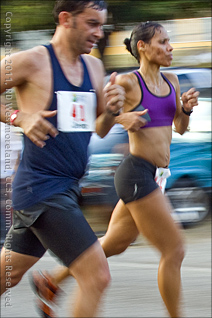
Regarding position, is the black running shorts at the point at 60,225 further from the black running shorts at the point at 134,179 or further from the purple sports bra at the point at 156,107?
the purple sports bra at the point at 156,107

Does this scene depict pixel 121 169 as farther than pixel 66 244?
Yes

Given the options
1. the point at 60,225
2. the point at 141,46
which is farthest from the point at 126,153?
the point at 60,225

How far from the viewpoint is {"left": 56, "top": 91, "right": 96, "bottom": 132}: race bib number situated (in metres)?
3.36

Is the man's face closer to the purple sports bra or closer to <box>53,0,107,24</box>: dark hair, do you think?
<box>53,0,107,24</box>: dark hair

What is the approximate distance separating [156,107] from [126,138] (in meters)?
3.78

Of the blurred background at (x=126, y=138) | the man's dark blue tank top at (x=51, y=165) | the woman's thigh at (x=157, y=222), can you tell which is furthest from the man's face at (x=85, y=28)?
the blurred background at (x=126, y=138)

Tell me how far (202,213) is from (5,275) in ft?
17.2

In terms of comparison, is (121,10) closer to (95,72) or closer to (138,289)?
(138,289)

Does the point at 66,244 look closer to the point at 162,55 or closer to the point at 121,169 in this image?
the point at 121,169

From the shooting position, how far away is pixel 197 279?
19.3 ft

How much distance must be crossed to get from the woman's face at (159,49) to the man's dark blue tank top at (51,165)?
3.72 feet

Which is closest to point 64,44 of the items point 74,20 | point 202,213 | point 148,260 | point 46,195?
point 74,20

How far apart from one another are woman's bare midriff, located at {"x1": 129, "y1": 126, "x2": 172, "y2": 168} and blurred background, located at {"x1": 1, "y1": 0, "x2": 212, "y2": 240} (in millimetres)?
3517

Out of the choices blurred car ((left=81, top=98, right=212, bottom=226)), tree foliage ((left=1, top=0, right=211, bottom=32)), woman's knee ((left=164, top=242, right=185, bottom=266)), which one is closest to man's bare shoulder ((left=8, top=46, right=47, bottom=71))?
woman's knee ((left=164, top=242, right=185, bottom=266))
